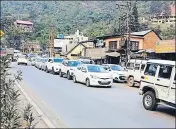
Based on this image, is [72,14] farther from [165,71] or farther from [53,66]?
[165,71]

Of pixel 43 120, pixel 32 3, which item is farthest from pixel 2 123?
pixel 32 3

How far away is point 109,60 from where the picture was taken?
180 ft

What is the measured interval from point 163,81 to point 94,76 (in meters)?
9.89

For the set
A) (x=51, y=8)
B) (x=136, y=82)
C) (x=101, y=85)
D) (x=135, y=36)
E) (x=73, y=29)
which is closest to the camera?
(x=101, y=85)

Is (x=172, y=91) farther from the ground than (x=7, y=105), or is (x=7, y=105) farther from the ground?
(x=7, y=105)

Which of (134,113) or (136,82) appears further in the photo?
(136,82)

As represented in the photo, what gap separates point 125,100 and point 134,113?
336cm

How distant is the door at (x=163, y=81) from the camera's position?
1079 cm

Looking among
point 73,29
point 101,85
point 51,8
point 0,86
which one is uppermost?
point 51,8

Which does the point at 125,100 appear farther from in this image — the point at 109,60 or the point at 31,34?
the point at 31,34

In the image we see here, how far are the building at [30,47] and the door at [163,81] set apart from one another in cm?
10411

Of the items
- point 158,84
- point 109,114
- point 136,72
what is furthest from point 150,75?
point 136,72

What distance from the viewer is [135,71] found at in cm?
2275

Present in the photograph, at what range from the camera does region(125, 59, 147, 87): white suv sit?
73.0ft
